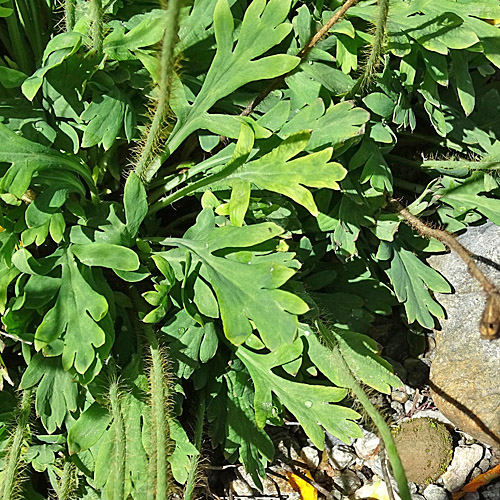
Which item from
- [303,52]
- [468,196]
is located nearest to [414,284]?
[468,196]

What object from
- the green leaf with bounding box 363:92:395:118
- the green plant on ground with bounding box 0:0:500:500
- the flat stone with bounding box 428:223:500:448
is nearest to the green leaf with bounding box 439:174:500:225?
the green plant on ground with bounding box 0:0:500:500

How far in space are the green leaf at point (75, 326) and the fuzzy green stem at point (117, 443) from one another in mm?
143

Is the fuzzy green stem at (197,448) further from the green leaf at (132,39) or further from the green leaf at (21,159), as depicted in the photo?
the green leaf at (132,39)

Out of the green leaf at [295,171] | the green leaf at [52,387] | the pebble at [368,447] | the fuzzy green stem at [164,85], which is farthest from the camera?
the pebble at [368,447]

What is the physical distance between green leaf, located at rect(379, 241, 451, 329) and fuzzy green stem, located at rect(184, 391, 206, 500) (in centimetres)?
82

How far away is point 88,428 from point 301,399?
69 centimetres

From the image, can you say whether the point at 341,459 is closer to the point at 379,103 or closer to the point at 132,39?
the point at 379,103

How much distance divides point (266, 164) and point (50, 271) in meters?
0.73

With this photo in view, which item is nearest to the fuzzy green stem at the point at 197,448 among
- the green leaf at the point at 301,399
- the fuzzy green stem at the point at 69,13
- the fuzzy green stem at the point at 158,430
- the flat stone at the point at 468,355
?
the fuzzy green stem at the point at 158,430

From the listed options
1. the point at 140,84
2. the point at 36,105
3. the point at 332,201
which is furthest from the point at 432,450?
the point at 36,105

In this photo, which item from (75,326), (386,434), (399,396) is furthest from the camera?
(399,396)

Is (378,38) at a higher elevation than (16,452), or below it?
higher

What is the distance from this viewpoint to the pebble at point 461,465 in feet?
8.59

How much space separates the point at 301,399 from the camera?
2.20 metres
